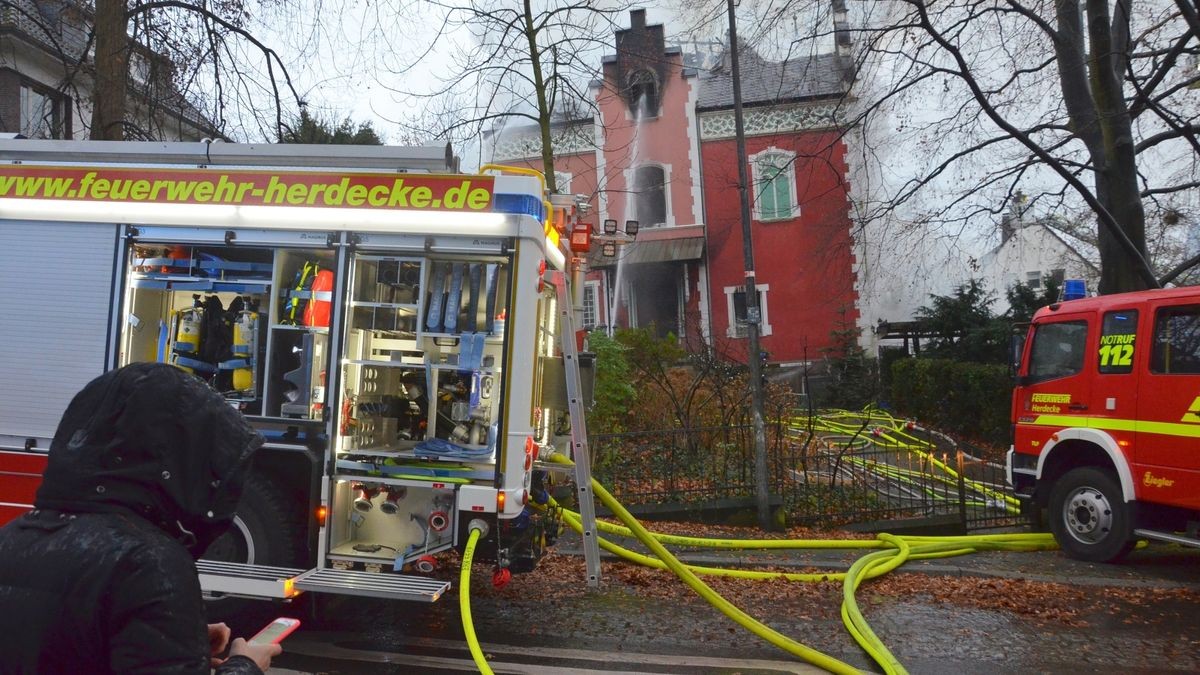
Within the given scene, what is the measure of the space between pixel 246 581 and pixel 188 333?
5.98 ft

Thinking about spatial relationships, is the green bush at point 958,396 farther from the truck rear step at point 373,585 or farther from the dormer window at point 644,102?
the truck rear step at point 373,585

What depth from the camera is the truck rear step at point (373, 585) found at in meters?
4.55

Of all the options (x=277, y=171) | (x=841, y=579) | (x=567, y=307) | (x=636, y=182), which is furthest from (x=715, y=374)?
(x=636, y=182)

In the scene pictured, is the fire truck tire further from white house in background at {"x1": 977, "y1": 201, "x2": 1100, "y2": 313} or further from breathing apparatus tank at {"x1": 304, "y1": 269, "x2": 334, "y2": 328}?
breathing apparatus tank at {"x1": 304, "y1": 269, "x2": 334, "y2": 328}

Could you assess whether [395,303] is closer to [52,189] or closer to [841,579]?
[52,189]

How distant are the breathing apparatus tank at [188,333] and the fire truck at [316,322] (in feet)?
0.04

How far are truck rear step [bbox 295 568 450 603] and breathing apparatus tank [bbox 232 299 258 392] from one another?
1.38 metres

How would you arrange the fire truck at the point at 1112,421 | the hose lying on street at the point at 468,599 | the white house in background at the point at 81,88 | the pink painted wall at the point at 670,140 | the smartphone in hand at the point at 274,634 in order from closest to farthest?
the smartphone in hand at the point at 274,634, the hose lying on street at the point at 468,599, the fire truck at the point at 1112,421, the white house in background at the point at 81,88, the pink painted wall at the point at 670,140

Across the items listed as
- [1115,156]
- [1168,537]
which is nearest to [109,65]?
[1168,537]

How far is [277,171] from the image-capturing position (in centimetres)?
522

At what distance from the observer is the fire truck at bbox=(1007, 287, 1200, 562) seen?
7082 mm

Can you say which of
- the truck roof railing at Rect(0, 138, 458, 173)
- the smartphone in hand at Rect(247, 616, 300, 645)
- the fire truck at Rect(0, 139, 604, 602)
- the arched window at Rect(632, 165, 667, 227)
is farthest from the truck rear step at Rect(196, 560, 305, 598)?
the arched window at Rect(632, 165, 667, 227)

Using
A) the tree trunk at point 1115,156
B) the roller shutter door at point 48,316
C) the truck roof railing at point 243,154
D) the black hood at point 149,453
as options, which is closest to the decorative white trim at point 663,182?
the tree trunk at point 1115,156

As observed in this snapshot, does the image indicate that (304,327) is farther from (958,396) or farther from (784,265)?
(784,265)
